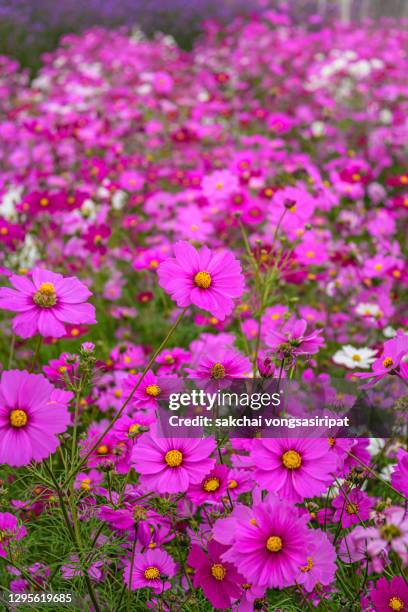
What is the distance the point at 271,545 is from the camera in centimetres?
78

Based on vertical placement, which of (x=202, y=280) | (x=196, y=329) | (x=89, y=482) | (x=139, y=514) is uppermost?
(x=196, y=329)

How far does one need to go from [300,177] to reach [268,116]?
1.25 m

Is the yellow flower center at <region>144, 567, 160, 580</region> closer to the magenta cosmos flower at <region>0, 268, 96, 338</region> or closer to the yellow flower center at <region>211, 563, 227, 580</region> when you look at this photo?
the yellow flower center at <region>211, 563, 227, 580</region>

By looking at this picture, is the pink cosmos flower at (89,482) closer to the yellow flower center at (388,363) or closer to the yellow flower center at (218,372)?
the yellow flower center at (218,372)

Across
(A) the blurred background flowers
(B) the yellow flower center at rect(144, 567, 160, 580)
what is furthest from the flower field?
(A) the blurred background flowers

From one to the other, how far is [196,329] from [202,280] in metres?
1.07

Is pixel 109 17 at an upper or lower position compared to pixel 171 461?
upper

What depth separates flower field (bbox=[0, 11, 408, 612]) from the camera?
880 mm

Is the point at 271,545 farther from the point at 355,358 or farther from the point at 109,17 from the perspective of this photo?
the point at 109,17

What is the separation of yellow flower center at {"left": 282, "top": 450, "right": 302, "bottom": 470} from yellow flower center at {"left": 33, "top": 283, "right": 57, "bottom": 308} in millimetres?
397

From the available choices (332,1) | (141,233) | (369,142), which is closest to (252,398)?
(141,233)

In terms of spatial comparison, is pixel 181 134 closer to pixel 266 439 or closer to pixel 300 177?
pixel 300 177

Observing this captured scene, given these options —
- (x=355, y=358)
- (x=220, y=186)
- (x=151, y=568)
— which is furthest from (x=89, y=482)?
(x=220, y=186)

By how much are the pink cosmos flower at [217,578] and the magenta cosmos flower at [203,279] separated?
346 millimetres
